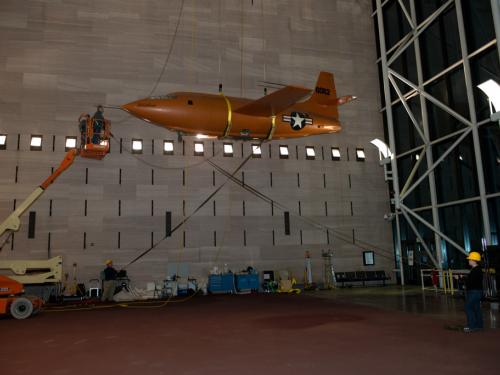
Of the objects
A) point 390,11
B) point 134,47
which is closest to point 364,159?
point 390,11

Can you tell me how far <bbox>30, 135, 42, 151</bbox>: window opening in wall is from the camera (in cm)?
1490

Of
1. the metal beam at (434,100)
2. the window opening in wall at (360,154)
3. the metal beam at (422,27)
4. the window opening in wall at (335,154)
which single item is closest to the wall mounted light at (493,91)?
the metal beam at (434,100)

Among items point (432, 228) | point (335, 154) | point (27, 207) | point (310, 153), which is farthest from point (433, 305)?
point (27, 207)

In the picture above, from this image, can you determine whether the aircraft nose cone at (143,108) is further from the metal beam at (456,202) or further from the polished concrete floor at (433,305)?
the metal beam at (456,202)

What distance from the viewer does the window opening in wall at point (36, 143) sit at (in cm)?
1490

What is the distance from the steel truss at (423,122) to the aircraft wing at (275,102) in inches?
314

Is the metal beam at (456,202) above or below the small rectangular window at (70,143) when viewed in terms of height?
below

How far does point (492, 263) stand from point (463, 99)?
6954 mm

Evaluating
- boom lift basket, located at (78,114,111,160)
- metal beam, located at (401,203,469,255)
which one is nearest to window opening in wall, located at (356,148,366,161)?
metal beam, located at (401,203,469,255)

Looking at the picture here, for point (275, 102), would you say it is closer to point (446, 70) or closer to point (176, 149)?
point (176, 149)

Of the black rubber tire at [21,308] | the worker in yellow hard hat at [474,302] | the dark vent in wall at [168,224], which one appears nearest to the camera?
the worker in yellow hard hat at [474,302]

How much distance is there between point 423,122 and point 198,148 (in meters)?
9.14

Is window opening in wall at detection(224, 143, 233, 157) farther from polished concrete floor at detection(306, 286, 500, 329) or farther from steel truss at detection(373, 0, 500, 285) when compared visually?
polished concrete floor at detection(306, 286, 500, 329)

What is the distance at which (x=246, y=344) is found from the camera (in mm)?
6434
